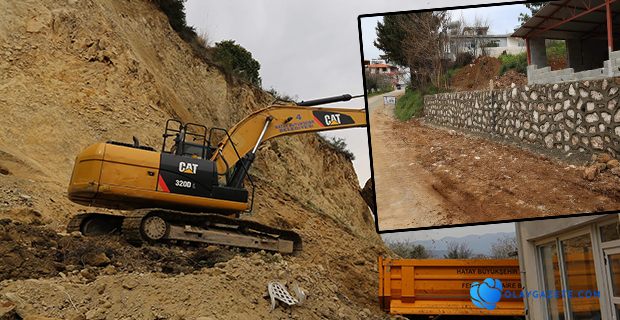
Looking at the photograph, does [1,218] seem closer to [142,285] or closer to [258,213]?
[142,285]

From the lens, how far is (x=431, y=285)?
35.8 ft

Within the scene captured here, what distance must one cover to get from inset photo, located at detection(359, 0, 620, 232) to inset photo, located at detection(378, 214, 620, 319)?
17.3 inches

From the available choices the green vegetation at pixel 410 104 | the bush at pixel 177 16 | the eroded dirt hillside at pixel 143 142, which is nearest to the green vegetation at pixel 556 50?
the green vegetation at pixel 410 104

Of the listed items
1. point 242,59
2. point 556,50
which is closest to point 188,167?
point 556,50

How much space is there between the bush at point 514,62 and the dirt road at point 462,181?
0.48 meters

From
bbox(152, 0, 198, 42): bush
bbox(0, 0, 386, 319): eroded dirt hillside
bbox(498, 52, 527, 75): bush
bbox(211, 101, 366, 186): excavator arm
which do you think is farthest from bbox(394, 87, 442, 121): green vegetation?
bbox(152, 0, 198, 42): bush

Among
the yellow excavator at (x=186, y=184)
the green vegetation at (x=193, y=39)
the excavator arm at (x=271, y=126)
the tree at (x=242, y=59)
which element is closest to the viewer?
Answer: the yellow excavator at (x=186, y=184)

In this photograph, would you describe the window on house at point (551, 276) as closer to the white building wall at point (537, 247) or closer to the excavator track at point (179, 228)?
the white building wall at point (537, 247)

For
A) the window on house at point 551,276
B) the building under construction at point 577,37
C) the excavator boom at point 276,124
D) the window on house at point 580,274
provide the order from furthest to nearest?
the excavator boom at point 276,124, the window on house at point 551,276, the window on house at point 580,274, the building under construction at point 577,37

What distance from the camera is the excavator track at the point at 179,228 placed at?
965 cm

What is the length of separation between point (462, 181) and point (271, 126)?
902cm

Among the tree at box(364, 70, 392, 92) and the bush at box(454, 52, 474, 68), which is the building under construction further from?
the tree at box(364, 70, 392, 92)

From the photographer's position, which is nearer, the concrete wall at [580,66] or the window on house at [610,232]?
the concrete wall at [580,66]

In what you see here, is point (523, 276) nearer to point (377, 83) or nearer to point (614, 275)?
point (614, 275)
